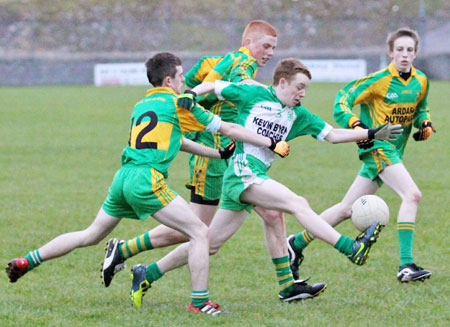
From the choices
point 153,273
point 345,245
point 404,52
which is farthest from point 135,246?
point 404,52

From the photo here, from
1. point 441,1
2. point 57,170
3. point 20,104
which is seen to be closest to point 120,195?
point 57,170

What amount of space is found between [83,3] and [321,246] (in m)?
50.6

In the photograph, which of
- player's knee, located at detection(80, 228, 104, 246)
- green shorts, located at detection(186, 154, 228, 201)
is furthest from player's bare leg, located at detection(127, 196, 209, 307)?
green shorts, located at detection(186, 154, 228, 201)

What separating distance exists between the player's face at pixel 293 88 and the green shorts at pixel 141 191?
109 cm

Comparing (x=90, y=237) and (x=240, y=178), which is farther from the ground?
(x=240, y=178)

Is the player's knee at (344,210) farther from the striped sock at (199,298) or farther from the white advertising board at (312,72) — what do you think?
the white advertising board at (312,72)

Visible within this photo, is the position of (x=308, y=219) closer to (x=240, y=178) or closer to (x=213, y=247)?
(x=240, y=178)

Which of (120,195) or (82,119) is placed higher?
(120,195)

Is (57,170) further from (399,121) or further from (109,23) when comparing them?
(109,23)

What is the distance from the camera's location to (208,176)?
6.88 meters

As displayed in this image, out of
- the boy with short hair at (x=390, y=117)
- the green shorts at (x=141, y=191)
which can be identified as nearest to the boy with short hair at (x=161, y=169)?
the green shorts at (x=141, y=191)

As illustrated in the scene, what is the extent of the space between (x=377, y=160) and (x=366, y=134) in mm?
916

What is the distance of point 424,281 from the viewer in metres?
6.88

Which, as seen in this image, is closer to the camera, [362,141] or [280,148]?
[280,148]
